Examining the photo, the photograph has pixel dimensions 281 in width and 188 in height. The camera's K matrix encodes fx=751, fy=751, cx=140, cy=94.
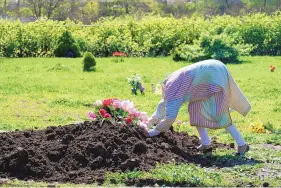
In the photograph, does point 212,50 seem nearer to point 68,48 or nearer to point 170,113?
point 68,48

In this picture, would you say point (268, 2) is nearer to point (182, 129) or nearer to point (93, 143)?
point (182, 129)

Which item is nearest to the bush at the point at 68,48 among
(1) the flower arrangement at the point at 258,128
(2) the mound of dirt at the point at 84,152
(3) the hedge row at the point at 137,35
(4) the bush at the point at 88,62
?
(3) the hedge row at the point at 137,35

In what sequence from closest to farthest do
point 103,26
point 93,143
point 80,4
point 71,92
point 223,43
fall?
point 93,143
point 71,92
point 223,43
point 103,26
point 80,4

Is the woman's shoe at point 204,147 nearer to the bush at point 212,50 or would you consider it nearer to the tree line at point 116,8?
the bush at point 212,50

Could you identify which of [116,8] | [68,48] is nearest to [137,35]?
[68,48]

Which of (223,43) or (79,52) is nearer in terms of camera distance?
(223,43)

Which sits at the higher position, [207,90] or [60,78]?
[207,90]

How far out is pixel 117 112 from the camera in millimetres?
9938

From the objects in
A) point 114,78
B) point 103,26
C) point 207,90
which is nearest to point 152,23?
point 103,26

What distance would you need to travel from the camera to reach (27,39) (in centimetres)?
2827

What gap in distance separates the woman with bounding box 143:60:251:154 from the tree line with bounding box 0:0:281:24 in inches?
1371

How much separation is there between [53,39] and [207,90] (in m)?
19.4

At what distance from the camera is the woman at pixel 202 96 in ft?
31.3

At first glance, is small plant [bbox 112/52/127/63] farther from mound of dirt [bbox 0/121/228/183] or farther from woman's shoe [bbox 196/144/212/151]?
woman's shoe [bbox 196/144/212/151]
